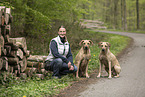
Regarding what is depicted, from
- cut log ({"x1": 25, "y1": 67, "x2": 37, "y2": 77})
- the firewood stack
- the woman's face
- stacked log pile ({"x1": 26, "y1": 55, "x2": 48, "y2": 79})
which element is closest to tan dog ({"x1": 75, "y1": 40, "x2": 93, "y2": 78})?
the woman's face

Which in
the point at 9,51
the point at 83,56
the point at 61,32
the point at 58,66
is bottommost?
the point at 58,66

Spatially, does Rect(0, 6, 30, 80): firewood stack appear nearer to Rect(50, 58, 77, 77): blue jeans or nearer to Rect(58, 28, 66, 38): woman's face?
Rect(50, 58, 77, 77): blue jeans

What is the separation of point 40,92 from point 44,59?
7.94 ft

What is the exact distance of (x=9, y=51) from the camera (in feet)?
19.5

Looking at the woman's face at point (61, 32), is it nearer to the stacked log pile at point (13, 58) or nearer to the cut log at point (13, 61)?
the stacked log pile at point (13, 58)

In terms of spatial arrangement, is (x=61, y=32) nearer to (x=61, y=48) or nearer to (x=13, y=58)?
(x=61, y=48)

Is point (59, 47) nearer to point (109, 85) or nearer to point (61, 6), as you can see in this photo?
point (109, 85)

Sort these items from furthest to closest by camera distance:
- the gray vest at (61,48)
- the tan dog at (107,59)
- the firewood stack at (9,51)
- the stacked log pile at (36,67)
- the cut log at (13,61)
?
the tan dog at (107,59) → the stacked log pile at (36,67) → the gray vest at (61,48) → the cut log at (13,61) → the firewood stack at (9,51)

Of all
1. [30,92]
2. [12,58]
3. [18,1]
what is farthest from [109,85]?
[18,1]

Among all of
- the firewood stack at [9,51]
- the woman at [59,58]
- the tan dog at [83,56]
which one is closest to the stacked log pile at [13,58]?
the firewood stack at [9,51]

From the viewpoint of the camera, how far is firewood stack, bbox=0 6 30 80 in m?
5.67

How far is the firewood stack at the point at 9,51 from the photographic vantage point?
5.67 metres

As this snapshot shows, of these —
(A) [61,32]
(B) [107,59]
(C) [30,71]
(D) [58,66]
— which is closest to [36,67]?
(C) [30,71]

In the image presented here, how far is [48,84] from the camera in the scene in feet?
18.3
